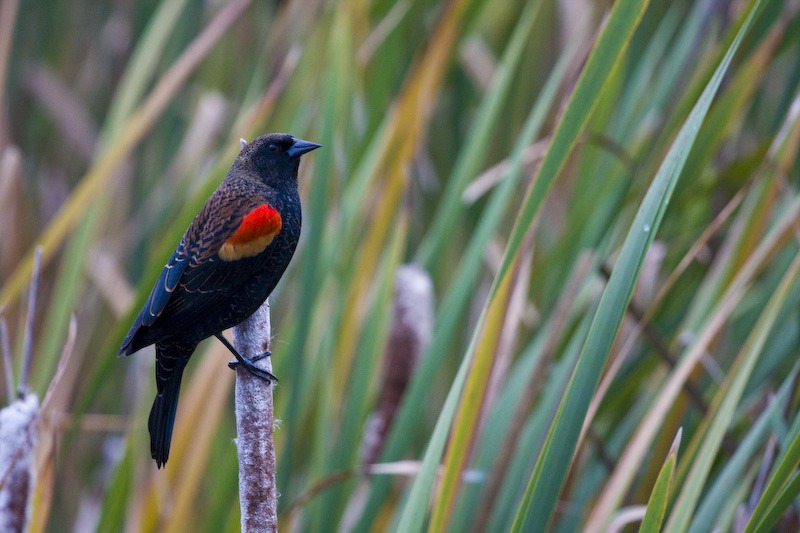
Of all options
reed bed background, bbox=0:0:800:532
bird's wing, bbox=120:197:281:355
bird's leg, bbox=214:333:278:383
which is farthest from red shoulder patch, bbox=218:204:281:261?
reed bed background, bbox=0:0:800:532

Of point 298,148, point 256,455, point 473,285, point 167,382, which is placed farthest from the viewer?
point 473,285

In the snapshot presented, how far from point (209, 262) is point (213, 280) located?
0.03 metres

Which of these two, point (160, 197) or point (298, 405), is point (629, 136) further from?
point (160, 197)

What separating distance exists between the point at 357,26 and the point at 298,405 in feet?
2.89

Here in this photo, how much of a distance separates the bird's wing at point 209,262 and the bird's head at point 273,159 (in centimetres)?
7

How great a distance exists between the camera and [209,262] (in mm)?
932

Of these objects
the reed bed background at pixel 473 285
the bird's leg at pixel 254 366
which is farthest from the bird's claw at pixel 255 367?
the reed bed background at pixel 473 285

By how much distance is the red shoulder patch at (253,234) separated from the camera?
93 cm

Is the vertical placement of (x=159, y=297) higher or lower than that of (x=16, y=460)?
higher

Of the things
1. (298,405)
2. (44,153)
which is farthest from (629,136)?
(44,153)

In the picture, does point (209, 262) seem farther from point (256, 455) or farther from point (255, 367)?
point (256, 455)

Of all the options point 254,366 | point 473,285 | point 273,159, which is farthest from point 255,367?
point 473,285

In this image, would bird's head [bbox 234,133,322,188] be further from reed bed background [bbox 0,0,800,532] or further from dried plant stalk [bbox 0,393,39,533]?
dried plant stalk [bbox 0,393,39,533]

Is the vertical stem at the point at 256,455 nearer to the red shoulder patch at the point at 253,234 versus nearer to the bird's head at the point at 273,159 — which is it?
the red shoulder patch at the point at 253,234
